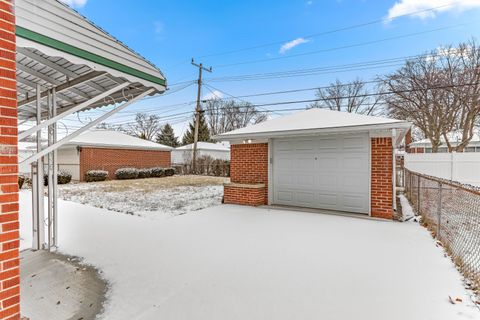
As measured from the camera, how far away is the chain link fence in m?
3.66

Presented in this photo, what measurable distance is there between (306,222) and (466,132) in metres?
18.2

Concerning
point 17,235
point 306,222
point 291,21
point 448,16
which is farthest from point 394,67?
point 17,235

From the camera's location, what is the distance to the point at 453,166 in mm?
14148

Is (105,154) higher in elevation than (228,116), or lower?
lower

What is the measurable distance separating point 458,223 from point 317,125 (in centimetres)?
379

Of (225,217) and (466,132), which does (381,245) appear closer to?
(225,217)

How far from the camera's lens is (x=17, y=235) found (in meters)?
1.84

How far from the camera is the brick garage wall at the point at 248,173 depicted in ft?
27.8

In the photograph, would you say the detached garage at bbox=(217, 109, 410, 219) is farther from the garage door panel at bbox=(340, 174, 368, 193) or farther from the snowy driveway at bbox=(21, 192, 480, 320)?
the snowy driveway at bbox=(21, 192, 480, 320)

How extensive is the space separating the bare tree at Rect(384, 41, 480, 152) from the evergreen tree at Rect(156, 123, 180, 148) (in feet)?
93.2

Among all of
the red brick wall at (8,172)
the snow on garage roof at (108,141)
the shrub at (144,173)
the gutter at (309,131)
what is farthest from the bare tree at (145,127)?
the red brick wall at (8,172)

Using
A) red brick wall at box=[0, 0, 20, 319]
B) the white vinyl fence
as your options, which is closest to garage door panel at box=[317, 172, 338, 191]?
red brick wall at box=[0, 0, 20, 319]

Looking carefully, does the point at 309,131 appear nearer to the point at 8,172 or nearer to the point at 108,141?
the point at 8,172

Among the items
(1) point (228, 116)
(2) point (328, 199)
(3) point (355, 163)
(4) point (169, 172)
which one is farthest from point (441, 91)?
(1) point (228, 116)
